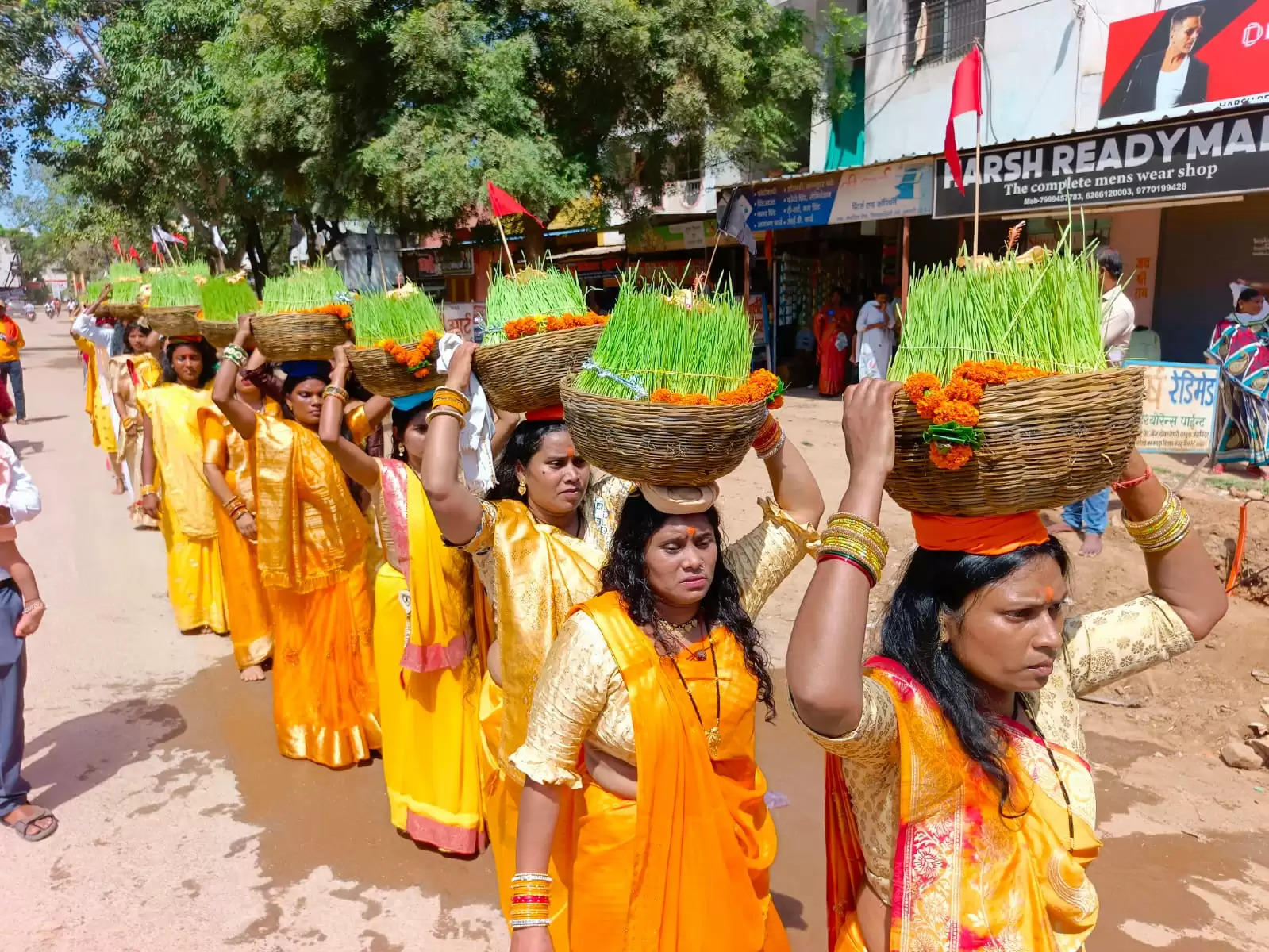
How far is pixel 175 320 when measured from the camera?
590cm

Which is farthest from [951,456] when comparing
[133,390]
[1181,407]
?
[133,390]

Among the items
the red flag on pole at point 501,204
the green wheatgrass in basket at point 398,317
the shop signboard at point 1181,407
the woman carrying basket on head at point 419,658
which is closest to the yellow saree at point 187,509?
the woman carrying basket on head at point 419,658

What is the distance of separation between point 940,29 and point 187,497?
1268 centimetres

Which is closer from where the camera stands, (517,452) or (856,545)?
(856,545)

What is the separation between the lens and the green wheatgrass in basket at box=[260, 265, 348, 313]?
412cm

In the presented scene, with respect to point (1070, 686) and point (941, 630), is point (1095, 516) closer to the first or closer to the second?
point (1070, 686)

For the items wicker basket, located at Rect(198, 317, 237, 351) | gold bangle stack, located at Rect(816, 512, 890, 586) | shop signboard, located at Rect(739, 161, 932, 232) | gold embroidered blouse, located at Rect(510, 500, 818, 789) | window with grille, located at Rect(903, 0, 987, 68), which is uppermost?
window with grille, located at Rect(903, 0, 987, 68)

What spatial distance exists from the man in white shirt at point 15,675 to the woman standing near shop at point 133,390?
433 cm

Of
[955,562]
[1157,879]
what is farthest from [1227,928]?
[955,562]

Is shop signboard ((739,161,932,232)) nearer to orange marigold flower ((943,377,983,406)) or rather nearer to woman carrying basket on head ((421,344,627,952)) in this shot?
woman carrying basket on head ((421,344,627,952))

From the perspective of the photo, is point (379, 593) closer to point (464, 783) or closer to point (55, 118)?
point (464, 783)

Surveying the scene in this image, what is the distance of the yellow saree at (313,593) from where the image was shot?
437 centimetres

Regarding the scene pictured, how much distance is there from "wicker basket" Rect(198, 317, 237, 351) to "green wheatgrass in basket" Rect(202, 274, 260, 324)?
0.06m

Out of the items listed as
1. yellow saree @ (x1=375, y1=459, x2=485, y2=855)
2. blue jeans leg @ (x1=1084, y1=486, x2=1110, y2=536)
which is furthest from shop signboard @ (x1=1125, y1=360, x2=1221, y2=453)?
yellow saree @ (x1=375, y1=459, x2=485, y2=855)
